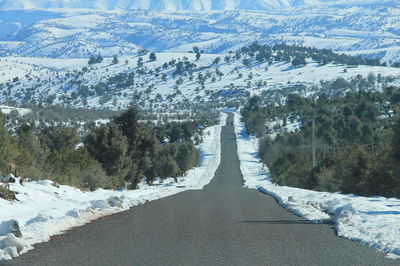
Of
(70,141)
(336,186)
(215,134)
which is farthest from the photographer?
(215,134)

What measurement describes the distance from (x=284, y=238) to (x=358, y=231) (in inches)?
64.2

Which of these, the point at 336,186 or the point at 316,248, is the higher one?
the point at 316,248

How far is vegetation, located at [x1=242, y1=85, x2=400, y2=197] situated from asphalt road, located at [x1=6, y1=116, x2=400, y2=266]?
1152 cm

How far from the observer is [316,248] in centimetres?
1104

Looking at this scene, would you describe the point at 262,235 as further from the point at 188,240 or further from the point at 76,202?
the point at 76,202

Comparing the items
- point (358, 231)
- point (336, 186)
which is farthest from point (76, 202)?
point (336, 186)

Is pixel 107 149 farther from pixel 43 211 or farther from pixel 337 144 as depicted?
pixel 337 144

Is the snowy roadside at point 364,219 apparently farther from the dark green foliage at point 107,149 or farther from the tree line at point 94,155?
the dark green foliage at point 107,149

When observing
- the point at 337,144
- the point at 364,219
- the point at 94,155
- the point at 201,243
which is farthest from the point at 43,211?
the point at 337,144

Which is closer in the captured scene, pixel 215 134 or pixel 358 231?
pixel 358 231

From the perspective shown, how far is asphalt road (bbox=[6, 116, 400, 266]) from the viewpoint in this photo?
32.4 feet

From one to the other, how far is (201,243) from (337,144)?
3037 inches

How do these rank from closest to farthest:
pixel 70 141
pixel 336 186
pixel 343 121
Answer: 1. pixel 336 186
2. pixel 70 141
3. pixel 343 121

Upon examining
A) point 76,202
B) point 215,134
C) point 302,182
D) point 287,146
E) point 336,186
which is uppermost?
point 76,202
